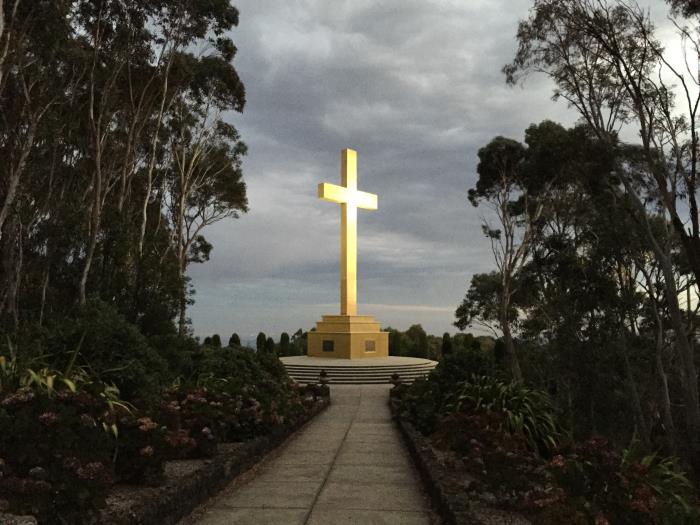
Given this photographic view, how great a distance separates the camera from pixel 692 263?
1518 centimetres


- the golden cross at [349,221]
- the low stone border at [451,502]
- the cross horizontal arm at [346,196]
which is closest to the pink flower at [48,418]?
the low stone border at [451,502]

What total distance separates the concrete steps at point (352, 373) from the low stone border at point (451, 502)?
14.4 meters

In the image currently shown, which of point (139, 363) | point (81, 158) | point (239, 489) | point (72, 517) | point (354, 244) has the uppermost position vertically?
point (81, 158)

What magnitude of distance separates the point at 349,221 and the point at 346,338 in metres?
5.41

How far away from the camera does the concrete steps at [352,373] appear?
2186 cm

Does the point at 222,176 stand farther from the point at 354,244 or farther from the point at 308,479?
the point at 308,479

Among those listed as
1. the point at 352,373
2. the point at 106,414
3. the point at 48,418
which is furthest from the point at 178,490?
the point at 352,373

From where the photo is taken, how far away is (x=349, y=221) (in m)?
25.7

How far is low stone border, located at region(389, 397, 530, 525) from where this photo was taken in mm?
4988

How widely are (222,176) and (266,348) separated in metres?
9.88

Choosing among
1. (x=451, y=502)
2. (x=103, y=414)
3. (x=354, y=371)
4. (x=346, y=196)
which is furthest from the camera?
(x=346, y=196)

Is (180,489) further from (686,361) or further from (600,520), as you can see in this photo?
(686,361)

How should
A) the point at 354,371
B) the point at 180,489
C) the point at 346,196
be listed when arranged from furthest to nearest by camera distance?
the point at 346,196 → the point at 354,371 → the point at 180,489

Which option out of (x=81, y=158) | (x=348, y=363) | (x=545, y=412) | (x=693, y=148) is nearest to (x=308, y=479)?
(x=545, y=412)
